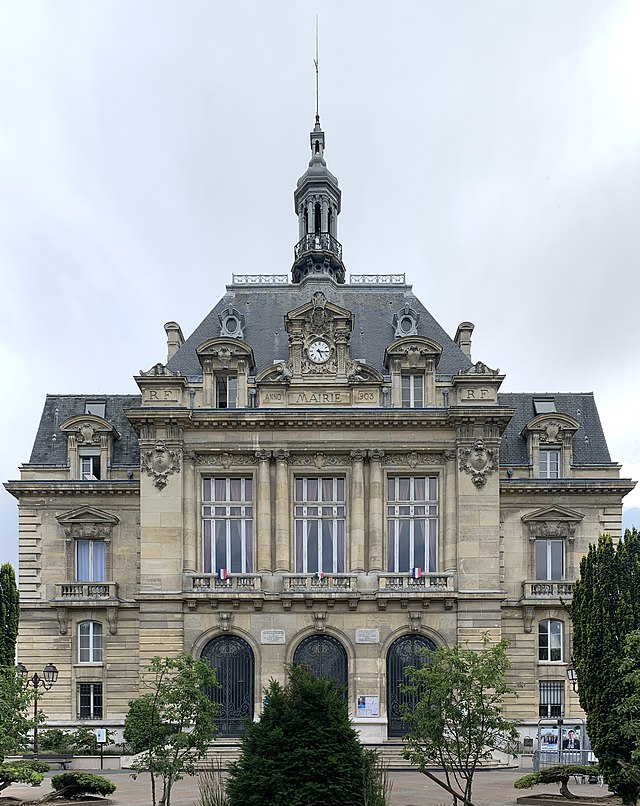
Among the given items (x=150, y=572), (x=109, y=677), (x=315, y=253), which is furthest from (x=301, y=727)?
(x=315, y=253)

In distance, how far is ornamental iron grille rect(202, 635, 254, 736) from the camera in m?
41.6

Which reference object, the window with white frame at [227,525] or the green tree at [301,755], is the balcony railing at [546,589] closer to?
the window with white frame at [227,525]

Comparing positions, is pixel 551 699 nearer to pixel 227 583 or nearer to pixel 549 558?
pixel 549 558

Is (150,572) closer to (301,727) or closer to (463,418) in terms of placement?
(463,418)

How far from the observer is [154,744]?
25422 millimetres

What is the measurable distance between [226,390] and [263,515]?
6.13 meters

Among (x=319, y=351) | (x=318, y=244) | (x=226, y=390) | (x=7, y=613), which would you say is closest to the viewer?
(x=7, y=613)

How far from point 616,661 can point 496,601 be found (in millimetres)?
14500

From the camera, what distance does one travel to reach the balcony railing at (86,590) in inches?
1801

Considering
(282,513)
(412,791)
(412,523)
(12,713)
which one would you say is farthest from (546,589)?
(12,713)

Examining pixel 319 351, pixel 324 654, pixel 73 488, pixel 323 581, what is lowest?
pixel 324 654

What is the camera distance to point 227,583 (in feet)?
139

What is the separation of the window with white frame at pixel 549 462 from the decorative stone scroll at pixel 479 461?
230 inches

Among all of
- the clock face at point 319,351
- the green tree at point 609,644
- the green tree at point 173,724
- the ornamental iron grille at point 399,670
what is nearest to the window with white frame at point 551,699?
the ornamental iron grille at point 399,670
